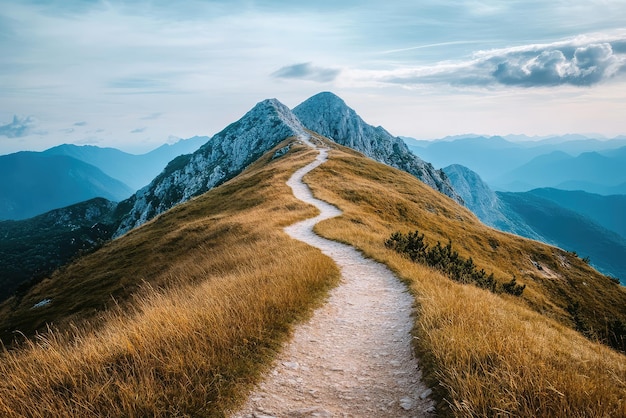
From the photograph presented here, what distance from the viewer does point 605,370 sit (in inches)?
229

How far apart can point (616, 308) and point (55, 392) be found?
70578mm

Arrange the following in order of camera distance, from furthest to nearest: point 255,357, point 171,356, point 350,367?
point 350,367
point 255,357
point 171,356

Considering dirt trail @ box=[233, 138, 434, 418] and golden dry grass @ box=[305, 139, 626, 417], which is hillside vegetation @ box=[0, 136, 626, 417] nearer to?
golden dry grass @ box=[305, 139, 626, 417]

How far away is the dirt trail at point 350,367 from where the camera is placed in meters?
5.38

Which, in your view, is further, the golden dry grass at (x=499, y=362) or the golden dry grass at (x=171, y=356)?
the golden dry grass at (x=171, y=356)

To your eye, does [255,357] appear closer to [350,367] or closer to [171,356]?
Result: [171,356]

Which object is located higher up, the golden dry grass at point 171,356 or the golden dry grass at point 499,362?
the golden dry grass at point 171,356

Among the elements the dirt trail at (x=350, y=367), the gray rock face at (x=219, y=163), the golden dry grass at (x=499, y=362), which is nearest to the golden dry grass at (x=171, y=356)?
the dirt trail at (x=350, y=367)

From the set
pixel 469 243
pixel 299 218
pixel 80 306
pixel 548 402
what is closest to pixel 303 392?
pixel 548 402

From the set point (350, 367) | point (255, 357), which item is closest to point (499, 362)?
point (350, 367)

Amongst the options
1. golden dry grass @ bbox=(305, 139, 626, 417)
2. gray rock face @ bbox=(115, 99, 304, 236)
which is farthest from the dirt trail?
gray rock face @ bbox=(115, 99, 304, 236)

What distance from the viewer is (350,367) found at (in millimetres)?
6914

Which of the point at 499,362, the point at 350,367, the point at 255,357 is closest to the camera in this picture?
the point at 499,362

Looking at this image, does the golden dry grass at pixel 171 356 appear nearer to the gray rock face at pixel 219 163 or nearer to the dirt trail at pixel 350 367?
the dirt trail at pixel 350 367
